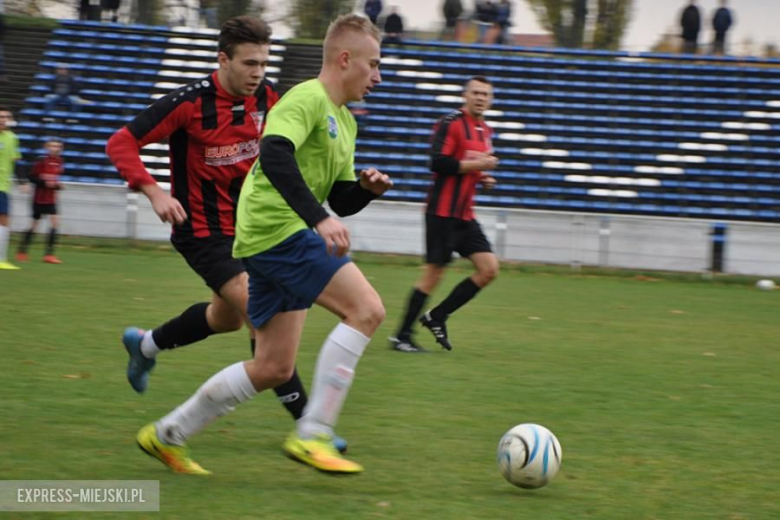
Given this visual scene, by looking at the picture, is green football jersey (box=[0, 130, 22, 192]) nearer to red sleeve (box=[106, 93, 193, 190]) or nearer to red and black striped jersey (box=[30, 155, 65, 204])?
red and black striped jersey (box=[30, 155, 65, 204])

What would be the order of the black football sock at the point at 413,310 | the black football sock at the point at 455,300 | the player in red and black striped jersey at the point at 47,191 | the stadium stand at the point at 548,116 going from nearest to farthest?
the black football sock at the point at 413,310
the black football sock at the point at 455,300
the player in red and black striped jersey at the point at 47,191
the stadium stand at the point at 548,116

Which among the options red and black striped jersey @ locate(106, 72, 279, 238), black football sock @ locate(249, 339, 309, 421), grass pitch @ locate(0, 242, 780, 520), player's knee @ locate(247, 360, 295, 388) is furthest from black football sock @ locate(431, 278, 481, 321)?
player's knee @ locate(247, 360, 295, 388)

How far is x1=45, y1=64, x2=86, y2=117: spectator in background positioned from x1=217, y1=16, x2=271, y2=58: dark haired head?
19509 mm

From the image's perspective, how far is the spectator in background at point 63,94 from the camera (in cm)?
2388

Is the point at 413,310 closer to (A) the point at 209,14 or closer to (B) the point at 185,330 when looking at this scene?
(B) the point at 185,330

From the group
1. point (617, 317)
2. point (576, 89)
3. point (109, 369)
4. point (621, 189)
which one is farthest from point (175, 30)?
point (109, 369)

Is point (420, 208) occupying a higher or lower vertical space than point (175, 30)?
lower

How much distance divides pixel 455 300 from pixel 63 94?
16972mm

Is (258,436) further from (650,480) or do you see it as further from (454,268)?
(454,268)

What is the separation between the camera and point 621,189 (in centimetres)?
2225

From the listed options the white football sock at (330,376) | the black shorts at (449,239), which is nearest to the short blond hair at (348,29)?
the white football sock at (330,376)

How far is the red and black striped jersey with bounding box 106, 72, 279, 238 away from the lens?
17.8 ft

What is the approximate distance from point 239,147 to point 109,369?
2367 mm

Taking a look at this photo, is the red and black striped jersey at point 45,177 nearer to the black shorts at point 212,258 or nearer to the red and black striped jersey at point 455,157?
the red and black striped jersey at point 455,157
